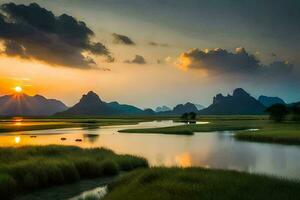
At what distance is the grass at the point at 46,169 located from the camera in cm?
2530

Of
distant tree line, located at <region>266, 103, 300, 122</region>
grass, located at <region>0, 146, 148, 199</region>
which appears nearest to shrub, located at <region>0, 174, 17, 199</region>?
grass, located at <region>0, 146, 148, 199</region>

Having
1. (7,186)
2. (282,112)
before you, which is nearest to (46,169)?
(7,186)

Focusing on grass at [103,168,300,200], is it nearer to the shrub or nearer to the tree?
the shrub

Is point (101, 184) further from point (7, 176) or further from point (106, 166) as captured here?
point (7, 176)

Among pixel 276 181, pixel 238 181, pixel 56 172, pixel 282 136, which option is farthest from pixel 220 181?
pixel 282 136

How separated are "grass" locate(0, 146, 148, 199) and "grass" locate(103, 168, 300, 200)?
5.15m

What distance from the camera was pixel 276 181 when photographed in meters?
24.4

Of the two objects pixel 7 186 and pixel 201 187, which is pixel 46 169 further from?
pixel 201 187

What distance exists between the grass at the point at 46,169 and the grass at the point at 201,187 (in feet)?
16.9

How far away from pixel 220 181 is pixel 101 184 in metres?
11.0

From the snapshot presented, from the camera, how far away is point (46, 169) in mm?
28453

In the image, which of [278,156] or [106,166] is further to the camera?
[278,156]

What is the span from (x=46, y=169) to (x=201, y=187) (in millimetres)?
13229

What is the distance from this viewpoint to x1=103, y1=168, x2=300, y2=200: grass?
20.1 metres
